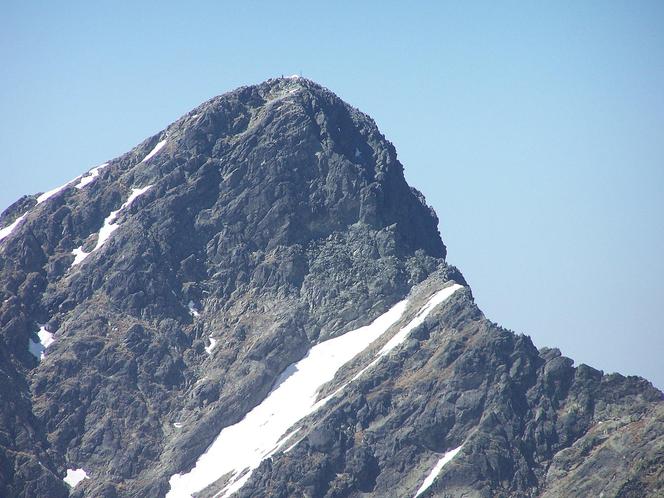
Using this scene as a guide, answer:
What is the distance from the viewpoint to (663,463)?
19250 centimetres

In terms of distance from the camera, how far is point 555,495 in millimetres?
199375

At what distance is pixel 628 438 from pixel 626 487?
27.9 ft

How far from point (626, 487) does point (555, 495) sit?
980cm

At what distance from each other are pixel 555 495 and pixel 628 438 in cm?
1089

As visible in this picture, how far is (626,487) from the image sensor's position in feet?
633

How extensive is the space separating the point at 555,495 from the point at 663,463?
14.0 metres

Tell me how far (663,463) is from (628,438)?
8097 millimetres

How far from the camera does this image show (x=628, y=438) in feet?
656
